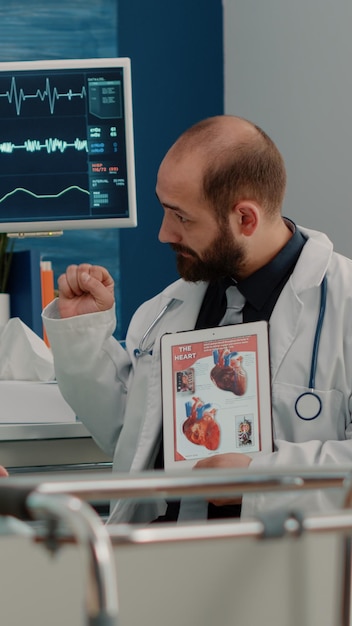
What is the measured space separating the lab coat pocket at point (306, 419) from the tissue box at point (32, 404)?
1.47ft

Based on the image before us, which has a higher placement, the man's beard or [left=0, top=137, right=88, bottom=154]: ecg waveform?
[left=0, top=137, right=88, bottom=154]: ecg waveform

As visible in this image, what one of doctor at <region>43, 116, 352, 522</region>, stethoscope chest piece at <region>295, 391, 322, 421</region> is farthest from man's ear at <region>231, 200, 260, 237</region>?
stethoscope chest piece at <region>295, 391, 322, 421</region>

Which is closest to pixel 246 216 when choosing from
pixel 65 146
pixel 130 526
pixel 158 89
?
pixel 65 146

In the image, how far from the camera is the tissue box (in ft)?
6.26

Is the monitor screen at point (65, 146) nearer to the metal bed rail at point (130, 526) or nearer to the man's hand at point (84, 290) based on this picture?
the man's hand at point (84, 290)

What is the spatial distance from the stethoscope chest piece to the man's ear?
0.36 meters

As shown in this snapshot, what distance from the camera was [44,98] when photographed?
221cm

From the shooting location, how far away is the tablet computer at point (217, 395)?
1668 millimetres

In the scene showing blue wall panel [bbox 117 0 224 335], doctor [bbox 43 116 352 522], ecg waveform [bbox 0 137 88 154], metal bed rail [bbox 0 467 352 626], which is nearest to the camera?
metal bed rail [bbox 0 467 352 626]

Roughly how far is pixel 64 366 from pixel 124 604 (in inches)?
52.2

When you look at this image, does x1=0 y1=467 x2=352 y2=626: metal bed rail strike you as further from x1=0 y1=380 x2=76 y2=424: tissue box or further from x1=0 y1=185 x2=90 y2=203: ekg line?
x1=0 y1=185 x2=90 y2=203: ekg line

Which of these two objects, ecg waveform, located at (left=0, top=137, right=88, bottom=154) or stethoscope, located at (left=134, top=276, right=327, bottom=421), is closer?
stethoscope, located at (left=134, top=276, right=327, bottom=421)

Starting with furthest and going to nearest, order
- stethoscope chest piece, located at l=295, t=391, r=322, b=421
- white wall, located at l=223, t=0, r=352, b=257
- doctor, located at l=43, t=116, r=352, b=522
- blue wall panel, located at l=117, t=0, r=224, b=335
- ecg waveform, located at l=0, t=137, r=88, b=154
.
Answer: blue wall panel, located at l=117, t=0, r=224, b=335, white wall, located at l=223, t=0, r=352, b=257, ecg waveform, located at l=0, t=137, r=88, b=154, doctor, located at l=43, t=116, r=352, b=522, stethoscope chest piece, located at l=295, t=391, r=322, b=421

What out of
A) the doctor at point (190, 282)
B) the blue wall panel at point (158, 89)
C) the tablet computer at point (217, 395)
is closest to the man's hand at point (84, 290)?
the doctor at point (190, 282)
